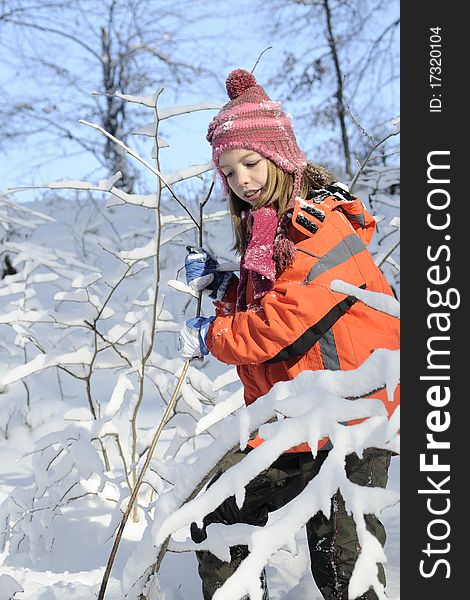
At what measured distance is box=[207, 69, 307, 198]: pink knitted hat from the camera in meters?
1.65

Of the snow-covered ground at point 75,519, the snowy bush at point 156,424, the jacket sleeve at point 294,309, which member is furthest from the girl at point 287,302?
the snow-covered ground at point 75,519

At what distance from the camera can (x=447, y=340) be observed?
0.98 m

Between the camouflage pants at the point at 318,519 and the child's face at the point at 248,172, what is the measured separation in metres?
0.60

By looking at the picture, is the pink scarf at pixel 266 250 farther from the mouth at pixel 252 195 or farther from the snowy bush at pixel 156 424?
the snowy bush at pixel 156 424

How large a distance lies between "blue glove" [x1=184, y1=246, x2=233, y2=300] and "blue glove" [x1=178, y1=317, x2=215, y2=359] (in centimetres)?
15

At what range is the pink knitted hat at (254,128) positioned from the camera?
1646 millimetres

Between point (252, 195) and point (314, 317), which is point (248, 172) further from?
point (314, 317)

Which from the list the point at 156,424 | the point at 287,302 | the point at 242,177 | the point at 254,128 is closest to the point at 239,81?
the point at 254,128

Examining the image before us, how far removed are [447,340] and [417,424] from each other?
12 centimetres

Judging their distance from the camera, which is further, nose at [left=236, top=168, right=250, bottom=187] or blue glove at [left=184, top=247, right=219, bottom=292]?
blue glove at [left=184, top=247, right=219, bottom=292]

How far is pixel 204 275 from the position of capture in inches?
69.2

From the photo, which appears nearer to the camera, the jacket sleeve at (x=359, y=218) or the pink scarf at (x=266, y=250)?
the pink scarf at (x=266, y=250)

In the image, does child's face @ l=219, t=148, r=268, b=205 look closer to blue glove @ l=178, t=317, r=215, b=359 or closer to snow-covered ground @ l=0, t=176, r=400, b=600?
blue glove @ l=178, t=317, r=215, b=359

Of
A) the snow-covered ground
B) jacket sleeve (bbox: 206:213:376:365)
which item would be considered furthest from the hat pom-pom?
the snow-covered ground
